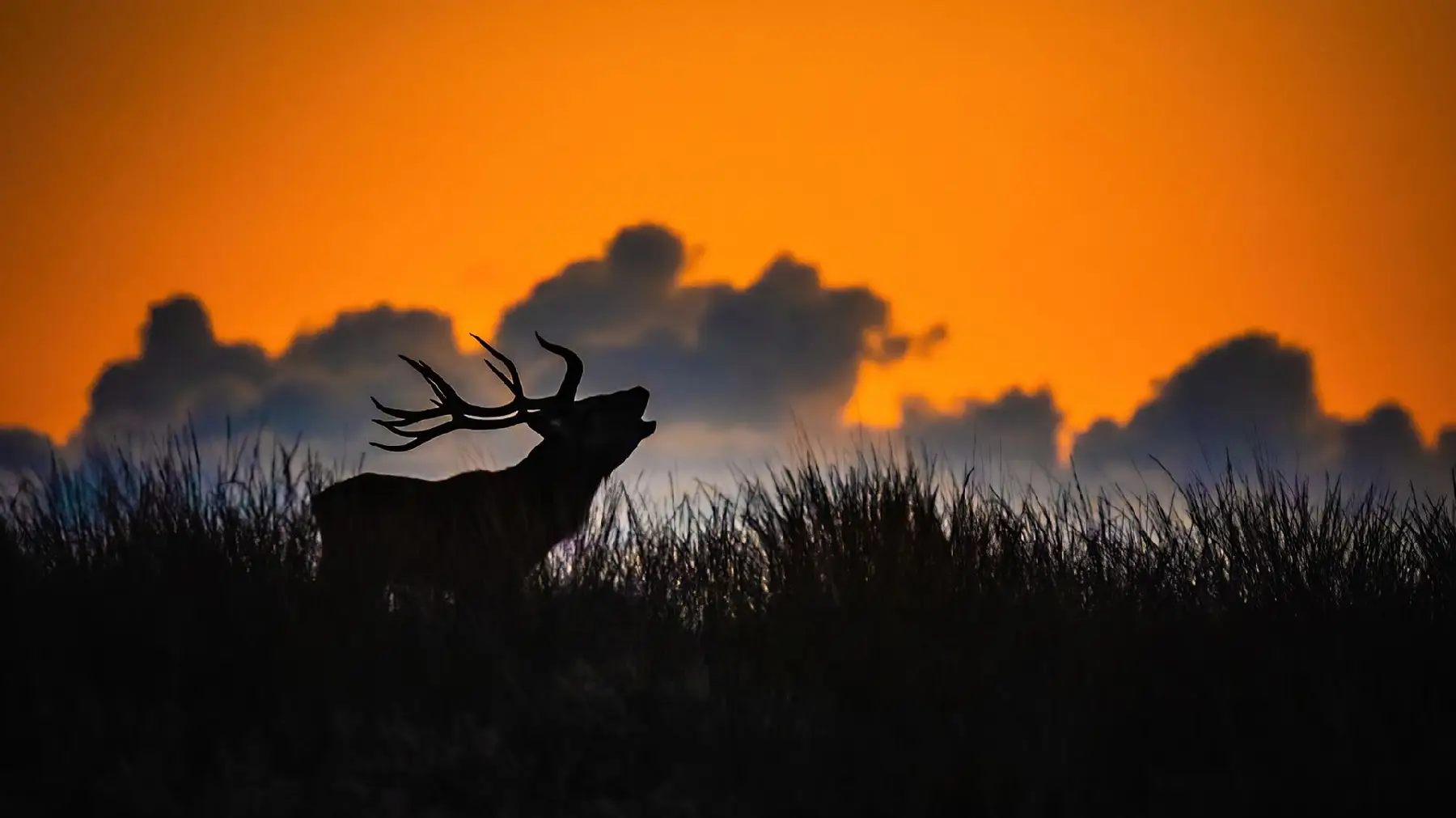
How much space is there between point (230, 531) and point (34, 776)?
5.68 ft

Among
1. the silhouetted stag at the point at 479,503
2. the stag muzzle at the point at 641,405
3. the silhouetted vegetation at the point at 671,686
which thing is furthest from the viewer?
the stag muzzle at the point at 641,405

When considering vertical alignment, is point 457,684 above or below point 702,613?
below

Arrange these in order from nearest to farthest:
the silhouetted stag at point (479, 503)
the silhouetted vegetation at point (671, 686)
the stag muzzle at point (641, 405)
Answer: the silhouetted vegetation at point (671, 686) → the silhouetted stag at point (479, 503) → the stag muzzle at point (641, 405)

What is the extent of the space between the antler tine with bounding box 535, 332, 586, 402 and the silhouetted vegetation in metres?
1.86

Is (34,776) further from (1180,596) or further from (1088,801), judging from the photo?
(1180,596)

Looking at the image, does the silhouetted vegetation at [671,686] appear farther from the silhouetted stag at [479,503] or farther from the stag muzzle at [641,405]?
the stag muzzle at [641,405]

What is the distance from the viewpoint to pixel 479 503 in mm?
9172

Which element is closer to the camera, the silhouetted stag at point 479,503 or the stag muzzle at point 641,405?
the silhouetted stag at point 479,503

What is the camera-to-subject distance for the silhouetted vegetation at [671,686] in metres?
5.39

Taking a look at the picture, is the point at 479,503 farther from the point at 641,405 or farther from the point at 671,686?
the point at 671,686

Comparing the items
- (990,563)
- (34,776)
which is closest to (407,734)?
(34,776)

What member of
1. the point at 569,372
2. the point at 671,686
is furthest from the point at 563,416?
the point at 671,686

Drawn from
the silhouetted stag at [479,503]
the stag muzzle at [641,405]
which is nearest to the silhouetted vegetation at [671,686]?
the silhouetted stag at [479,503]

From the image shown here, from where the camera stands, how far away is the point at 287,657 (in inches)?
229
